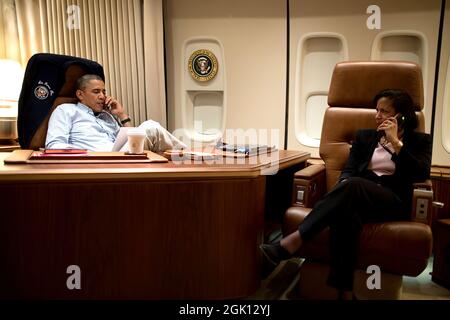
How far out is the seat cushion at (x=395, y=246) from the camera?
1.44 metres

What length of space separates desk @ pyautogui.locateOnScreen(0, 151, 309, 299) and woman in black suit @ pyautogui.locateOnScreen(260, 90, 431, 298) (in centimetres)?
25

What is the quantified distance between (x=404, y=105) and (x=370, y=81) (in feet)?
1.04

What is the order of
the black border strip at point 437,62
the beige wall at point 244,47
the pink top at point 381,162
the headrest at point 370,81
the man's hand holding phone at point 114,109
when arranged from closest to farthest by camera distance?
the pink top at point 381,162 < the headrest at point 370,81 < the man's hand holding phone at point 114,109 < the black border strip at point 437,62 < the beige wall at point 244,47

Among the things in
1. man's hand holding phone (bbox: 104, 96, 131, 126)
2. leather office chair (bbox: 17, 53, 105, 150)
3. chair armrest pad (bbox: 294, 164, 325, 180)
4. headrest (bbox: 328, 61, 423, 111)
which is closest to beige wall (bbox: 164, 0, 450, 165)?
headrest (bbox: 328, 61, 423, 111)

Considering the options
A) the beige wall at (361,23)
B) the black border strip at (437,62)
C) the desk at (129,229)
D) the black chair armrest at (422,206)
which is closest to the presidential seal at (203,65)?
the beige wall at (361,23)

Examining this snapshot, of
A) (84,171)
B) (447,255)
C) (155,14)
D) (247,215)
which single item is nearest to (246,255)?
(247,215)

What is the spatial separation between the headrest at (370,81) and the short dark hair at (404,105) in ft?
0.52

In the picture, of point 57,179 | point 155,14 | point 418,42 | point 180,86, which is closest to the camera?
point 57,179

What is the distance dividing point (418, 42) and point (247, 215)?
82.9 inches

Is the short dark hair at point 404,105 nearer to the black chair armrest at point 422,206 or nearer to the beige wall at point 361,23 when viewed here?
the black chair armrest at point 422,206

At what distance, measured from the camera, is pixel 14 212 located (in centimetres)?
133

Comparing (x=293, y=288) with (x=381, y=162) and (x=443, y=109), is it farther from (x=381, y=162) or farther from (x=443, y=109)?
(x=443, y=109)

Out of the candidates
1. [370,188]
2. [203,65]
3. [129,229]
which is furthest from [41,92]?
[370,188]
